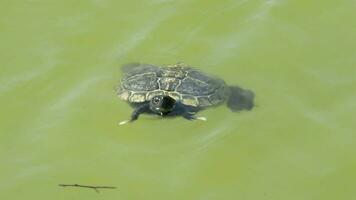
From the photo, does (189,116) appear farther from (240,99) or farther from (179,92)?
(240,99)

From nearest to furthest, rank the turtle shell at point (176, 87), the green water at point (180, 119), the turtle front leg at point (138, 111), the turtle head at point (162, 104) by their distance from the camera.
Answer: the green water at point (180, 119)
the turtle head at point (162, 104)
the turtle front leg at point (138, 111)
the turtle shell at point (176, 87)

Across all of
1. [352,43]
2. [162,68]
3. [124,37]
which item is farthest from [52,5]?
[352,43]

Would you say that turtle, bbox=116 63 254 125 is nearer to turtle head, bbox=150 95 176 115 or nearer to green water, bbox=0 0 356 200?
turtle head, bbox=150 95 176 115

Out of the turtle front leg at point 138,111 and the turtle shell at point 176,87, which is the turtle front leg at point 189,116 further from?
the turtle front leg at point 138,111

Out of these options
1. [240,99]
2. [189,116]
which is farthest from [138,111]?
[240,99]

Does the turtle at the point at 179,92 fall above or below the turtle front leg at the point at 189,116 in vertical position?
above

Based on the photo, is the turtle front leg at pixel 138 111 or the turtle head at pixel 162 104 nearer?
the turtle head at pixel 162 104

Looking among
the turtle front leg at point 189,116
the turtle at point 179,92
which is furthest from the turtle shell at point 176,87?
the turtle front leg at point 189,116
